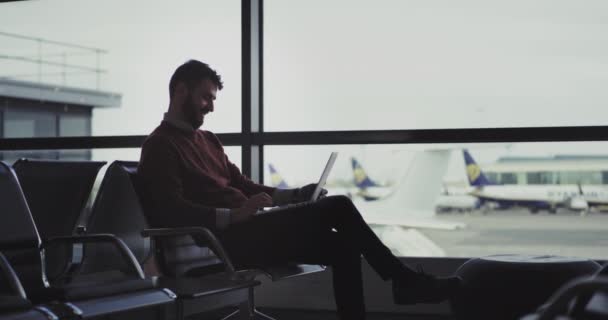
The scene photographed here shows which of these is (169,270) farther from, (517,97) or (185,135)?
(517,97)

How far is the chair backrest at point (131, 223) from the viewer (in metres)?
2.79

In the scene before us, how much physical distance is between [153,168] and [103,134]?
1.51 metres

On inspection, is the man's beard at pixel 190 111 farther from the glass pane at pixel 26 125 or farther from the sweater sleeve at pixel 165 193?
the glass pane at pixel 26 125

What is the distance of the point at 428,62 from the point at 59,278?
289 cm

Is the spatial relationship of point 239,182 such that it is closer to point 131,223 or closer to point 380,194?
point 131,223

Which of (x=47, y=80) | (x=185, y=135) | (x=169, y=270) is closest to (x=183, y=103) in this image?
(x=185, y=135)

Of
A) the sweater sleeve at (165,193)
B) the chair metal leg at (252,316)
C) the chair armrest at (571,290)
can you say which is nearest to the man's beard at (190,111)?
the sweater sleeve at (165,193)

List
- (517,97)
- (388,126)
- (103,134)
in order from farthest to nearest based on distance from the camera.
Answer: (517,97) → (103,134) → (388,126)

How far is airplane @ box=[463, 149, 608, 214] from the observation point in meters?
6.02

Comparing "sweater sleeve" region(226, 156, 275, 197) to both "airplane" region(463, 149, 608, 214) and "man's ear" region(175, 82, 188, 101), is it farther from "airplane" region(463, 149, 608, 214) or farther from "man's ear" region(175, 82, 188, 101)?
"airplane" region(463, 149, 608, 214)

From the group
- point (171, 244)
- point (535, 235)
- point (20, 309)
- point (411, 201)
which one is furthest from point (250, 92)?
point (411, 201)

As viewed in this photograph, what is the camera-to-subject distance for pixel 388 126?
3.88m

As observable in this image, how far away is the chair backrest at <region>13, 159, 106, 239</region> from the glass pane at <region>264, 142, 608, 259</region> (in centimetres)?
107

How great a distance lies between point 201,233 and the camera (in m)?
2.66
